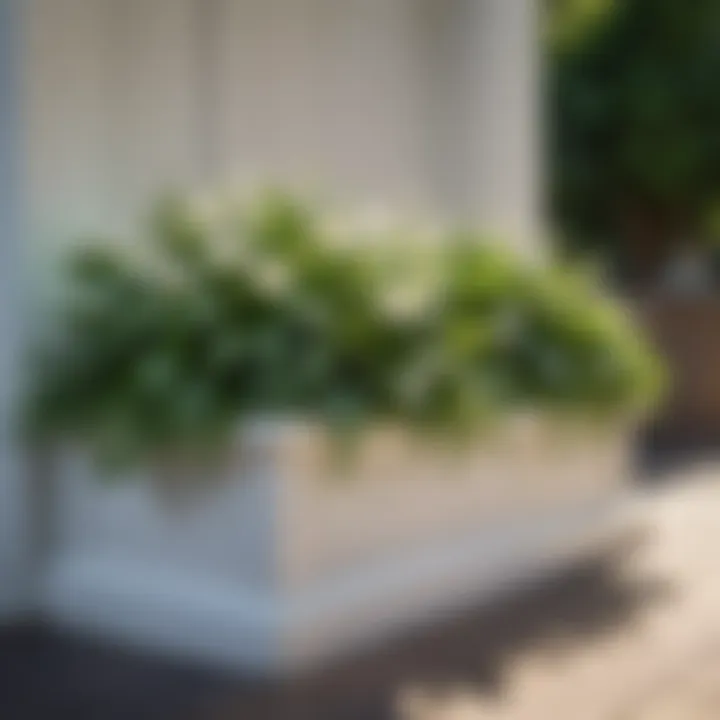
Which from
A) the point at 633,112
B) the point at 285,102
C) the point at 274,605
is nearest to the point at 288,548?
the point at 274,605

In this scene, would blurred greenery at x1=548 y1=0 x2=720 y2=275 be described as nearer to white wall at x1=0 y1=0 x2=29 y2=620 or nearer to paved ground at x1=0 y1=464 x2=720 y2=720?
paved ground at x1=0 y1=464 x2=720 y2=720

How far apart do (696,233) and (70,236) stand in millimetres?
8368

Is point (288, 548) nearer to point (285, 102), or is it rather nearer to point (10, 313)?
point (10, 313)

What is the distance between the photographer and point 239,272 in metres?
5.28

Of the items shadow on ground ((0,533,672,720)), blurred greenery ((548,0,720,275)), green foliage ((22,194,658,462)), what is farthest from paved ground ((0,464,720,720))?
blurred greenery ((548,0,720,275))

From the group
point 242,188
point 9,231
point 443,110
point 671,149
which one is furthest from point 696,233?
point 9,231

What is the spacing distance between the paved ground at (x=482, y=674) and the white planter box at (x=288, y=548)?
0.42 ft

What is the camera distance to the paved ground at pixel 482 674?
14.5ft

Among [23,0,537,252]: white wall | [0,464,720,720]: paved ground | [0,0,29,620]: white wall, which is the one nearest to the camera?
[0,464,720,720]: paved ground

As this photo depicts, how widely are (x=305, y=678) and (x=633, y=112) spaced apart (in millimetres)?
7932

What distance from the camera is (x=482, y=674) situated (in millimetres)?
4773

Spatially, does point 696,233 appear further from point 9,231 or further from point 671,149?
point 9,231

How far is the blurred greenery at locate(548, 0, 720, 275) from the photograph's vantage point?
38.3 feet

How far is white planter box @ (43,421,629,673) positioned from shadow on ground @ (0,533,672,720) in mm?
115
